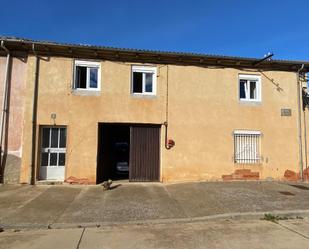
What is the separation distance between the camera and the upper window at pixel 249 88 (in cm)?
1362

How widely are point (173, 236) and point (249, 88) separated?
29.4ft

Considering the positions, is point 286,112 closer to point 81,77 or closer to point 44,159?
point 81,77

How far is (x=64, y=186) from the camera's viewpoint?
11469 mm

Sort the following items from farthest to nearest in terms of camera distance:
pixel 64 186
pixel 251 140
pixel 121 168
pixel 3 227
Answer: pixel 121 168, pixel 251 140, pixel 64 186, pixel 3 227

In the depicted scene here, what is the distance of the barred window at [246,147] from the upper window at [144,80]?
393cm

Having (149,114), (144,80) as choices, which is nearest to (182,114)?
(149,114)

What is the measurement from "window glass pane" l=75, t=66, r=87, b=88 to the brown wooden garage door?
8.41 feet

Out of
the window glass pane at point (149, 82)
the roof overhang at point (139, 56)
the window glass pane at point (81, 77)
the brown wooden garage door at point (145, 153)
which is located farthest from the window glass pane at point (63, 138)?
the window glass pane at point (149, 82)

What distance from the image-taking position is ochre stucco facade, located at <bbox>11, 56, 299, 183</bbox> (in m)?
12.0

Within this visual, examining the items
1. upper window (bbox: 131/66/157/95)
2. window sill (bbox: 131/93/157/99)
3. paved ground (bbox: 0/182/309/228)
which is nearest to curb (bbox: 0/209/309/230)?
paved ground (bbox: 0/182/309/228)

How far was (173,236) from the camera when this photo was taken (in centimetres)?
646

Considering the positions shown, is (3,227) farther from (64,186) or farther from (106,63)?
(106,63)

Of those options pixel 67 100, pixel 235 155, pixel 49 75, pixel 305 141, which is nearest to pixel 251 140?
pixel 235 155

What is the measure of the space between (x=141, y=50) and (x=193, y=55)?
2.08 meters
